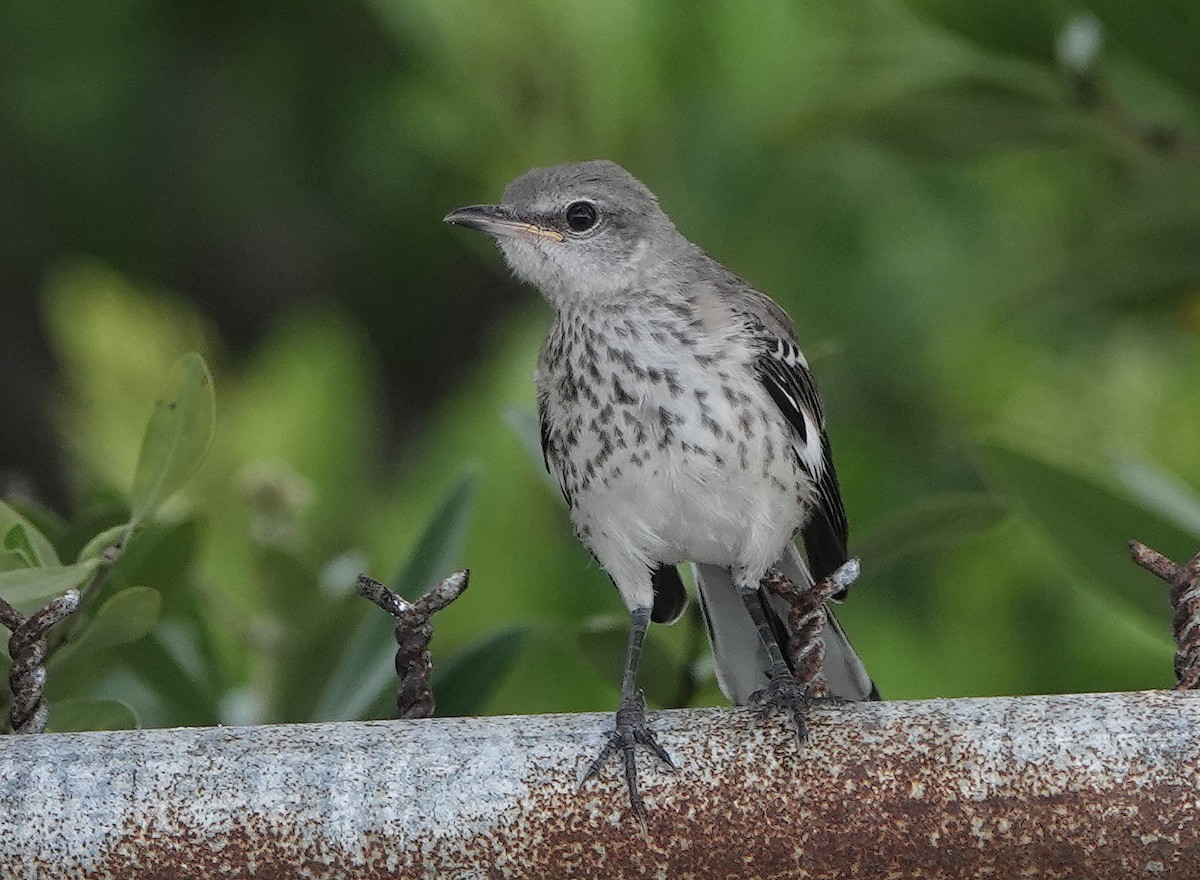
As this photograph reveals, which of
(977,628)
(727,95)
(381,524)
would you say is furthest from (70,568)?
(727,95)

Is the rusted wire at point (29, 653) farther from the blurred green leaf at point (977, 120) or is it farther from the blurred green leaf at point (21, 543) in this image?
the blurred green leaf at point (977, 120)

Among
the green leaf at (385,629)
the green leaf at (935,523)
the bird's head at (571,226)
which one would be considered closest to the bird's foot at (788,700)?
the green leaf at (935,523)

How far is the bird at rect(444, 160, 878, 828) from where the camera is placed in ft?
8.66

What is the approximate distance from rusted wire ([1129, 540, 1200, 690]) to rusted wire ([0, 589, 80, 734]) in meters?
1.16

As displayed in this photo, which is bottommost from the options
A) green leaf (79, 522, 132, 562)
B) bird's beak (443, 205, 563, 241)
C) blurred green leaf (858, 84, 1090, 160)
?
green leaf (79, 522, 132, 562)

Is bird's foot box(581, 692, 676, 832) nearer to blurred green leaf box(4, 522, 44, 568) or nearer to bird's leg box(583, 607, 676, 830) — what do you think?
bird's leg box(583, 607, 676, 830)

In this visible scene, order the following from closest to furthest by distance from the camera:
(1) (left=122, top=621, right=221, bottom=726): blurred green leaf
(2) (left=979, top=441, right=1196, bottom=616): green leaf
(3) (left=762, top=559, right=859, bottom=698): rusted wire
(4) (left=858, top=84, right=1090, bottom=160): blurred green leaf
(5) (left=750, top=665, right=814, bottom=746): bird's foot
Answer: (5) (left=750, top=665, right=814, bottom=746): bird's foot < (3) (left=762, top=559, right=859, bottom=698): rusted wire < (2) (left=979, top=441, right=1196, bottom=616): green leaf < (1) (left=122, top=621, right=221, bottom=726): blurred green leaf < (4) (left=858, top=84, right=1090, bottom=160): blurred green leaf

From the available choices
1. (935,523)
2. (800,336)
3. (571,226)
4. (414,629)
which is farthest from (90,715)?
(800,336)

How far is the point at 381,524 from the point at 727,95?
108 centimetres

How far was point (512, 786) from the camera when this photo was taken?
1730mm

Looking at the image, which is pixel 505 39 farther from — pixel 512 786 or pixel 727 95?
pixel 512 786

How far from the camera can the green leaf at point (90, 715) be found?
2064 millimetres

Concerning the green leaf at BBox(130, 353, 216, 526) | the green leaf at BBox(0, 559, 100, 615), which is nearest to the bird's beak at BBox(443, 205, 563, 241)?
the green leaf at BBox(130, 353, 216, 526)

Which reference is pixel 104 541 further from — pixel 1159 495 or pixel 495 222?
pixel 1159 495
